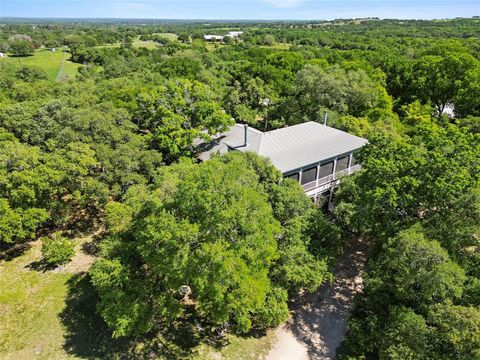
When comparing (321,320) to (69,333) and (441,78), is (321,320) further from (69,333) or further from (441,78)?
(441,78)

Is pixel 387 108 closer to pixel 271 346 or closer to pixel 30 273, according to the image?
pixel 271 346

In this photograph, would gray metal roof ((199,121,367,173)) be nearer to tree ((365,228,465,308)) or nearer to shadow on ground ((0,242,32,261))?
tree ((365,228,465,308))

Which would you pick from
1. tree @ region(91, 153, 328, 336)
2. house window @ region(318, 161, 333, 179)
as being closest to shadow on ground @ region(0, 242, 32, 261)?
tree @ region(91, 153, 328, 336)

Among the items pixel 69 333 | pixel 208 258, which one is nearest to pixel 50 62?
pixel 69 333

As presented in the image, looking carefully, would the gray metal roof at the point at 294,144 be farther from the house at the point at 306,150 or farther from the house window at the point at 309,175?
the house window at the point at 309,175

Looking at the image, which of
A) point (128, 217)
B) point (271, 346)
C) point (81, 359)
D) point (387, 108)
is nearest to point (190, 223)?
point (128, 217)

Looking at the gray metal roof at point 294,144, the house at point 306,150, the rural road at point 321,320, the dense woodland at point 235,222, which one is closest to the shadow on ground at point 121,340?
the dense woodland at point 235,222
